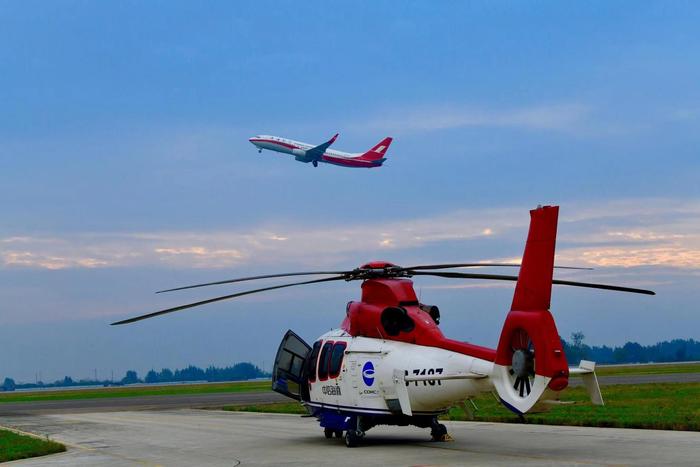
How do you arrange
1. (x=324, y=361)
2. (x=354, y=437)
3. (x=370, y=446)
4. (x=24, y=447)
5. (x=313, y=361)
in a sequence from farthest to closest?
1. (x=24, y=447)
2. (x=313, y=361)
3. (x=324, y=361)
4. (x=370, y=446)
5. (x=354, y=437)

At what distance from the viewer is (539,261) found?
15789 mm

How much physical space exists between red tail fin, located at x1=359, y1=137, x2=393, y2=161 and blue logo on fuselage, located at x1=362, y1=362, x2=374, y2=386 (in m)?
70.0

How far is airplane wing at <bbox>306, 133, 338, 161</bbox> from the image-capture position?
276ft

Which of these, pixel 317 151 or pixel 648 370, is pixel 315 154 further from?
pixel 648 370

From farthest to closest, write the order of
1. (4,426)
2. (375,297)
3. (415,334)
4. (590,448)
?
(4,426) < (375,297) < (415,334) < (590,448)

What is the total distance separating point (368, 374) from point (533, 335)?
5.27 meters

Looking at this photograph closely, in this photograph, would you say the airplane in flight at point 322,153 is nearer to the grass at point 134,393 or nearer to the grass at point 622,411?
the grass at point 134,393

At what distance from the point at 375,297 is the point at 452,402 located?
3.36 meters

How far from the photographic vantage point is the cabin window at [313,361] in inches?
862

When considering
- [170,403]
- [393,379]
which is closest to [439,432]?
[393,379]

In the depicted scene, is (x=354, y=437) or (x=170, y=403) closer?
(x=354, y=437)

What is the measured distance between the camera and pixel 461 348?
1798cm

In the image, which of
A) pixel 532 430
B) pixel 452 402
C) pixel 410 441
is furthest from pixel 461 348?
pixel 532 430

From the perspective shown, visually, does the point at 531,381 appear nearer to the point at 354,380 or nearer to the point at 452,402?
the point at 452,402
